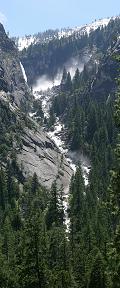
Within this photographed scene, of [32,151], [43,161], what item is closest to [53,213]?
[43,161]

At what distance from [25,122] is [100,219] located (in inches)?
3818

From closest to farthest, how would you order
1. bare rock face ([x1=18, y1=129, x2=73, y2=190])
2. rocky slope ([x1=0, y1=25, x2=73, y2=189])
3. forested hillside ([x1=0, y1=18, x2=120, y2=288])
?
forested hillside ([x1=0, y1=18, x2=120, y2=288]), bare rock face ([x1=18, y1=129, x2=73, y2=190]), rocky slope ([x1=0, y1=25, x2=73, y2=189])

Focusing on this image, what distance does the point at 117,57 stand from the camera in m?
29.9

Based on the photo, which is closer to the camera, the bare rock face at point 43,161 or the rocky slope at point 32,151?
the bare rock face at point 43,161

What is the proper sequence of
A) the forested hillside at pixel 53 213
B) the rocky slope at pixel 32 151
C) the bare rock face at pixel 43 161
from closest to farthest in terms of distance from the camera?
the forested hillside at pixel 53 213, the bare rock face at pixel 43 161, the rocky slope at pixel 32 151

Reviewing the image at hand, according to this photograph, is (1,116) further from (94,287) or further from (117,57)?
(117,57)

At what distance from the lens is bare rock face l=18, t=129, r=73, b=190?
164m

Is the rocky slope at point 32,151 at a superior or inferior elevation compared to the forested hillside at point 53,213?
superior

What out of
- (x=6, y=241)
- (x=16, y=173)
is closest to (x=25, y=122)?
(x=16, y=173)

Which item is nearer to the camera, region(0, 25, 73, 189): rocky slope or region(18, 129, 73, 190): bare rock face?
region(18, 129, 73, 190): bare rock face

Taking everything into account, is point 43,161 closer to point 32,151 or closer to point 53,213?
point 32,151

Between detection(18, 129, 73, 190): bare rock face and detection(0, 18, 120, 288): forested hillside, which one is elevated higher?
detection(18, 129, 73, 190): bare rock face

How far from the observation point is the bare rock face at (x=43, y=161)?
163875 millimetres

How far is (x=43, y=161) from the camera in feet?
580
